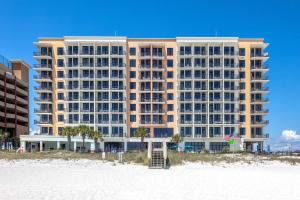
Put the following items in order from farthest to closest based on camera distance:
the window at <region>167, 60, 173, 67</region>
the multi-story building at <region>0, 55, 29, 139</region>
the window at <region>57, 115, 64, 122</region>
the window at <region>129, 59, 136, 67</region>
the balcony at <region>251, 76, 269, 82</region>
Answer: the multi-story building at <region>0, 55, 29, 139</region> < the balcony at <region>251, 76, 269, 82</region> < the window at <region>167, 60, 173, 67</region> < the window at <region>129, 59, 136, 67</region> < the window at <region>57, 115, 64, 122</region>

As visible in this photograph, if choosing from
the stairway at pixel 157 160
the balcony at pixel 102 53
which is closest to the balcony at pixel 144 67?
the balcony at pixel 102 53

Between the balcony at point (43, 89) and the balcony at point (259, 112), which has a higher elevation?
the balcony at point (43, 89)

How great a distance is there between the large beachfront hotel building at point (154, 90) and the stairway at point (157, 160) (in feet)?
173

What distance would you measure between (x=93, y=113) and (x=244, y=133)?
39.1m

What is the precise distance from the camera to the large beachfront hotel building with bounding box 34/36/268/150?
89.8 m

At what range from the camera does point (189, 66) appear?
90750 millimetres

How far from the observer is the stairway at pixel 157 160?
3472cm

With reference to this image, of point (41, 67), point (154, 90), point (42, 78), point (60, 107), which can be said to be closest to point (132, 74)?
point (154, 90)

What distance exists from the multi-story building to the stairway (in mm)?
63266

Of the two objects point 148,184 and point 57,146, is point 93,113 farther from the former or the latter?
point 148,184

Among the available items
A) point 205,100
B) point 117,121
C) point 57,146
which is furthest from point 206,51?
point 57,146

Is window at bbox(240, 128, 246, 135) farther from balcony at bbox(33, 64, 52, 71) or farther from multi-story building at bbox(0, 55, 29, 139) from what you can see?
multi-story building at bbox(0, 55, 29, 139)

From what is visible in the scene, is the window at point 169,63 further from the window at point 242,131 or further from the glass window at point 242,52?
the window at point 242,131

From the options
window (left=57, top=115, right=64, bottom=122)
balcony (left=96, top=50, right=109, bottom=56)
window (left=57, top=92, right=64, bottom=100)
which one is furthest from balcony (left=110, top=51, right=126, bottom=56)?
window (left=57, top=115, right=64, bottom=122)
